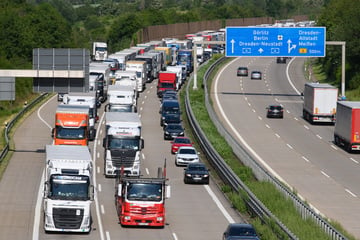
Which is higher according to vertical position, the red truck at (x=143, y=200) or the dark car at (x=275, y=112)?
the dark car at (x=275, y=112)

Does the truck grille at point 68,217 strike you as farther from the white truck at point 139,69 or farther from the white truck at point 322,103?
the white truck at point 139,69

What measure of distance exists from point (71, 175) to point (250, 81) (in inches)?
2840

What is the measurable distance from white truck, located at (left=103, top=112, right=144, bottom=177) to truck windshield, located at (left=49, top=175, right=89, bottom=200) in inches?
471

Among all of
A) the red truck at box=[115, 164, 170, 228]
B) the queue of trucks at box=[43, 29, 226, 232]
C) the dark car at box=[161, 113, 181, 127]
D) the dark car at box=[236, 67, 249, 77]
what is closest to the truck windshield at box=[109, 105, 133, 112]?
the queue of trucks at box=[43, 29, 226, 232]

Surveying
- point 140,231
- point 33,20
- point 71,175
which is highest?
point 33,20

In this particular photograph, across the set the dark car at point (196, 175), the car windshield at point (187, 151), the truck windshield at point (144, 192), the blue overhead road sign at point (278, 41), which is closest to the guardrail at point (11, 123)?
the car windshield at point (187, 151)

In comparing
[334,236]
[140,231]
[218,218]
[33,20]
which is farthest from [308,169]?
[33,20]

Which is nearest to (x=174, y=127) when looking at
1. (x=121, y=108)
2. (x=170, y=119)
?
(x=170, y=119)

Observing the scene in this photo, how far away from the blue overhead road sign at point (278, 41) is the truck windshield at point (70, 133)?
118 feet

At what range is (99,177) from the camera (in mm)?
48156

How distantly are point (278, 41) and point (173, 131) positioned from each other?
24.3 meters

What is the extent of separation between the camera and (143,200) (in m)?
35.4

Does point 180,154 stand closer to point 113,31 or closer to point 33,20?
point 33,20

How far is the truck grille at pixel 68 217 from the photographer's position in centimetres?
3381
